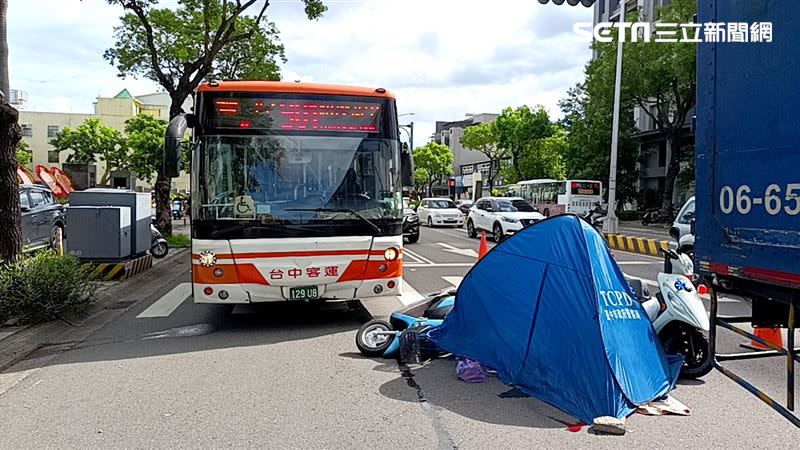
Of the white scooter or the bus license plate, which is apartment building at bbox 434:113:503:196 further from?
the white scooter

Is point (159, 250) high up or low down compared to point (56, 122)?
down

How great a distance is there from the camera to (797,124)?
3.27 metres

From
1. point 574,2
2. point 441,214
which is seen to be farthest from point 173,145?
point 441,214

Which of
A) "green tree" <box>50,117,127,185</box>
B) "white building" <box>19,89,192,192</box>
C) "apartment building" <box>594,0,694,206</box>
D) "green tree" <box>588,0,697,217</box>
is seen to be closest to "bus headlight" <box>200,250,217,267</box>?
"green tree" <box>588,0,697,217</box>

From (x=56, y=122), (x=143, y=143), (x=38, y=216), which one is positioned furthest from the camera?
(x=56, y=122)

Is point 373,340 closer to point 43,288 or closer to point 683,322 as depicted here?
point 683,322

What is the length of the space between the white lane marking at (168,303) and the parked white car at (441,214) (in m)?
21.4

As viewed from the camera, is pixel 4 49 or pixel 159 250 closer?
pixel 4 49

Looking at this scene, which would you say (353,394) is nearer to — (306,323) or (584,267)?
(584,267)

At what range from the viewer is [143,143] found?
5484 cm

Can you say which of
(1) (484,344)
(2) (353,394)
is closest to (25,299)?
(2) (353,394)

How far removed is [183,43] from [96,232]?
1027cm

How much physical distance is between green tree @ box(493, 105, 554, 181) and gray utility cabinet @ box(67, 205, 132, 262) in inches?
1781

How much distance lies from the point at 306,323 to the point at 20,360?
320cm
